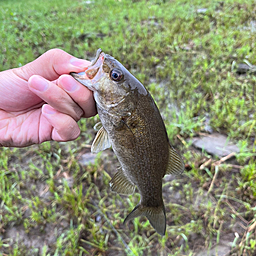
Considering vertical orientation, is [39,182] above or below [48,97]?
below

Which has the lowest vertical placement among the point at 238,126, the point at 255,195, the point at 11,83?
the point at 255,195

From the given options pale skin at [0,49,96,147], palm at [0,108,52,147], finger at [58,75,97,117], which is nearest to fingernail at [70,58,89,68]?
pale skin at [0,49,96,147]

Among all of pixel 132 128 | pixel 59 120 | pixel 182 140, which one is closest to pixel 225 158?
pixel 182 140

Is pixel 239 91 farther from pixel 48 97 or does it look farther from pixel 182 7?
pixel 182 7

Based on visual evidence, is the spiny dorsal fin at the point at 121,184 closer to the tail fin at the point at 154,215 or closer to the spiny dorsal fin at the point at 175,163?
the tail fin at the point at 154,215

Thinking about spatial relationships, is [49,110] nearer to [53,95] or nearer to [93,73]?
[53,95]

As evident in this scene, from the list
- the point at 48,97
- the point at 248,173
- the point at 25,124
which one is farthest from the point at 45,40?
the point at 248,173

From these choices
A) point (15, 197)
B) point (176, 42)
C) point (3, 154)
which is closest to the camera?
point (15, 197)
